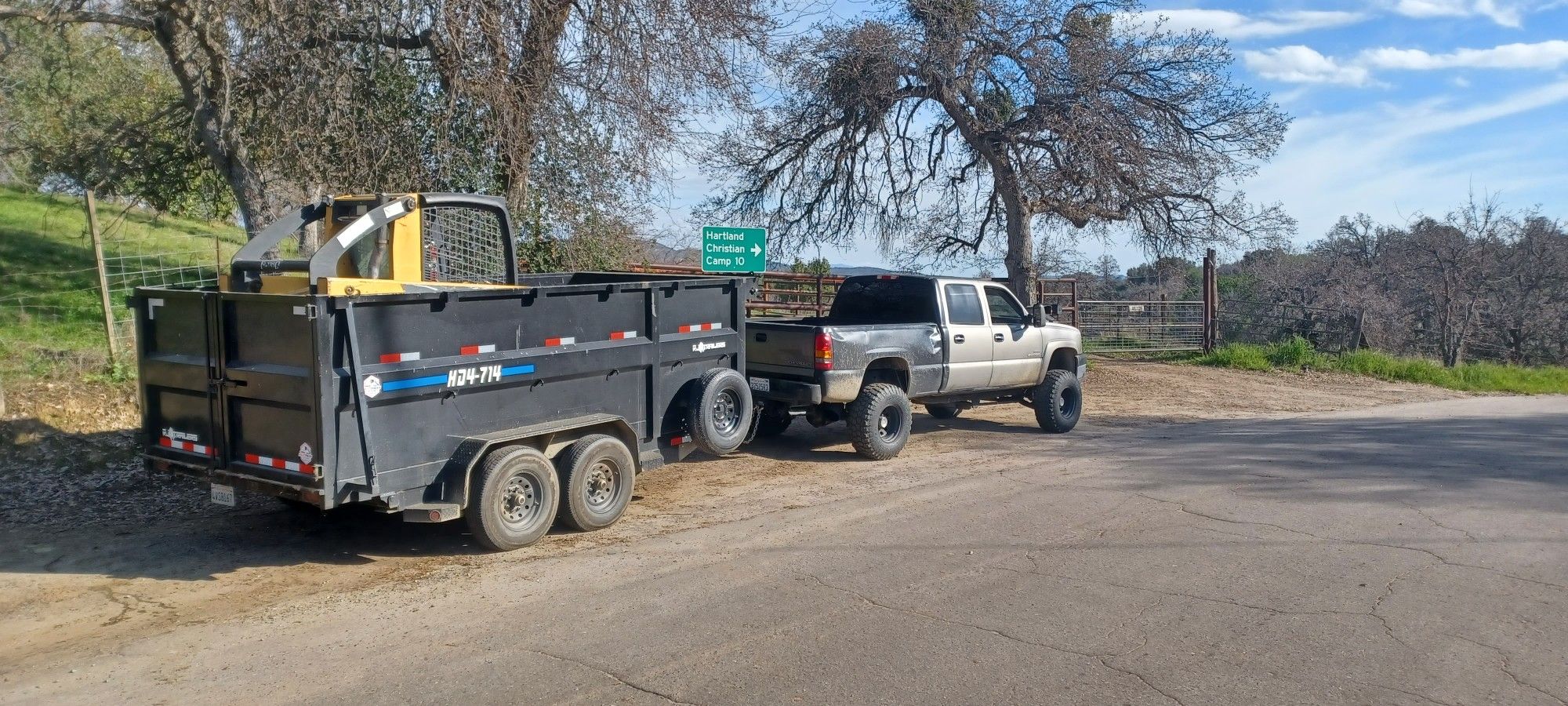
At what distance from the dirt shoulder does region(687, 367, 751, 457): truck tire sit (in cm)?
54

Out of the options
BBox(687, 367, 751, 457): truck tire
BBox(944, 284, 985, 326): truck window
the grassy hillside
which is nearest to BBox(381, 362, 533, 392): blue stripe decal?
BBox(687, 367, 751, 457): truck tire

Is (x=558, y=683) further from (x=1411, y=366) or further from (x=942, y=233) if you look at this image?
(x=1411, y=366)

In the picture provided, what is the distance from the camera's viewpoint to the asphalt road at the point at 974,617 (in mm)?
4902

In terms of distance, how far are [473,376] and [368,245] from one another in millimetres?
1592

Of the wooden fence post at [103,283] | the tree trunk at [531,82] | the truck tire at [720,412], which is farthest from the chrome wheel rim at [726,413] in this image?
the wooden fence post at [103,283]

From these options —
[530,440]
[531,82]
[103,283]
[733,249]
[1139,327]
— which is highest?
[531,82]

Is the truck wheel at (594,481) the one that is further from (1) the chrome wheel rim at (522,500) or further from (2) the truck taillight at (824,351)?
(2) the truck taillight at (824,351)

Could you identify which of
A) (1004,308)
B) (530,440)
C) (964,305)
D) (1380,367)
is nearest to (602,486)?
(530,440)

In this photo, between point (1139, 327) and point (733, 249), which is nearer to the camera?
point (733, 249)

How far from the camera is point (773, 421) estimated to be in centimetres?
1192

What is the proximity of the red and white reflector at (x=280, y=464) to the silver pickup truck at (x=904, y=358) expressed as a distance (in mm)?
5176

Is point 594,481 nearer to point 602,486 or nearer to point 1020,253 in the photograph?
point 602,486

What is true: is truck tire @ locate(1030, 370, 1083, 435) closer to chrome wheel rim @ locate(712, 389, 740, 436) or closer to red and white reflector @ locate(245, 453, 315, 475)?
chrome wheel rim @ locate(712, 389, 740, 436)

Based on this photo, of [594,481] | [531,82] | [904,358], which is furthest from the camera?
[531,82]
